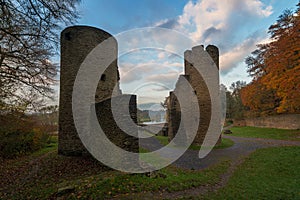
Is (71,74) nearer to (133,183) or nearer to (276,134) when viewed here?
(133,183)


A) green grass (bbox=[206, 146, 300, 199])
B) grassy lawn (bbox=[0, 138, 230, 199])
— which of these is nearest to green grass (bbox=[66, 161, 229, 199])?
grassy lawn (bbox=[0, 138, 230, 199])

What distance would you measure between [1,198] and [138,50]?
10.3m

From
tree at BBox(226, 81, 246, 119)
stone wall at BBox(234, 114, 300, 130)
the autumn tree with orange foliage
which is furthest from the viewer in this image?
tree at BBox(226, 81, 246, 119)

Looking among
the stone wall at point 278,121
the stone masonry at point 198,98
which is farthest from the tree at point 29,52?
the stone wall at point 278,121

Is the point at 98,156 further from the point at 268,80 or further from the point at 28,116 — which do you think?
the point at 268,80

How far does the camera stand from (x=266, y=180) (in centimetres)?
610

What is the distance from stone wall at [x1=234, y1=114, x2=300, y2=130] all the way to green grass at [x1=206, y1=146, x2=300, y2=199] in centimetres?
1347

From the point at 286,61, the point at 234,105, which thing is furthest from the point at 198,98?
the point at 234,105

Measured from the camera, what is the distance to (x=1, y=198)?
5.39 metres

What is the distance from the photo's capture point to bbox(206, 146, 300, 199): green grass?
496cm

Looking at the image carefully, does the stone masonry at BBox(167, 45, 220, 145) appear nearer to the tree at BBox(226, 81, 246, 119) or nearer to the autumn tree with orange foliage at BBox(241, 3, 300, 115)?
the autumn tree with orange foliage at BBox(241, 3, 300, 115)

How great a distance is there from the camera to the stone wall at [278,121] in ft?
63.2

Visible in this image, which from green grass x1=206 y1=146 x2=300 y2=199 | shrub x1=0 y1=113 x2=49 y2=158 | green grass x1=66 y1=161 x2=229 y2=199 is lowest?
green grass x1=206 y1=146 x2=300 y2=199

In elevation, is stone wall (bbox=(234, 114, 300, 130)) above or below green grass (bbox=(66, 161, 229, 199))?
above
